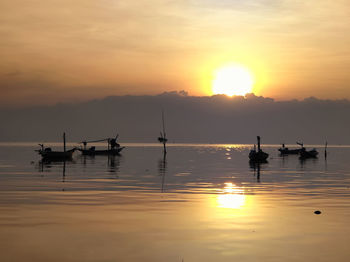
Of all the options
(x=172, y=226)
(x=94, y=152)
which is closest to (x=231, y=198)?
(x=172, y=226)

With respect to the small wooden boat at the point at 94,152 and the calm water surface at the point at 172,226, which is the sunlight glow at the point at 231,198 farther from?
the small wooden boat at the point at 94,152

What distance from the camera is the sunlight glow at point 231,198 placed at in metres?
31.9

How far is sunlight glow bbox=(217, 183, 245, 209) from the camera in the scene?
31938 mm

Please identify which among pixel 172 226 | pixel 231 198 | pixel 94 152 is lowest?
pixel 172 226

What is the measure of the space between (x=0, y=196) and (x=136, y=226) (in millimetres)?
15748

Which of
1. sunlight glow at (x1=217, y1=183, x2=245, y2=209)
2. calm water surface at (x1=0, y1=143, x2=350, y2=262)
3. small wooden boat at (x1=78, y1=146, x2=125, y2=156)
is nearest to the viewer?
calm water surface at (x1=0, y1=143, x2=350, y2=262)

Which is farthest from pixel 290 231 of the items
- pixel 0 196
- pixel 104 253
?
pixel 0 196

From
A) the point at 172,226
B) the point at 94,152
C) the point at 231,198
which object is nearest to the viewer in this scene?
the point at 172,226

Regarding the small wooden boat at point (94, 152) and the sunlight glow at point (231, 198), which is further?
the small wooden boat at point (94, 152)

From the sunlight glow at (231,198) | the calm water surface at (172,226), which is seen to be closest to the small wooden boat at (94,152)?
the sunlight glow at (231,198)

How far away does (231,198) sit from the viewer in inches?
1421

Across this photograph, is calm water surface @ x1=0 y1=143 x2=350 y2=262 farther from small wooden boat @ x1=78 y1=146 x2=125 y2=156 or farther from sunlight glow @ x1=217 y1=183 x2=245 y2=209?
small wooden boat @ x1=78 y1=146 x2=125 y2=156

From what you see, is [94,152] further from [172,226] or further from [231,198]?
[172,226]

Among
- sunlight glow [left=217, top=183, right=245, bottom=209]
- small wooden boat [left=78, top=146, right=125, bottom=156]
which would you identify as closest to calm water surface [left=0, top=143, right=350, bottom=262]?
sunlight glow [left=217, top=183, right=245, bottom=209]
